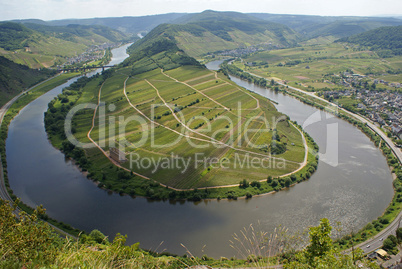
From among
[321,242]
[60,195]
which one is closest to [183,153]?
[60,195]

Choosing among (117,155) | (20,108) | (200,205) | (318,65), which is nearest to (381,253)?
(200,205)

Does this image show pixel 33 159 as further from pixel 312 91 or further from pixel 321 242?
pixel 312 91

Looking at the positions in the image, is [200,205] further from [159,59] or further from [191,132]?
[159,59]

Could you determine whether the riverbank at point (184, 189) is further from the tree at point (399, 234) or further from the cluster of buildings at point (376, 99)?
the cluster of buildings at point (376, 99)

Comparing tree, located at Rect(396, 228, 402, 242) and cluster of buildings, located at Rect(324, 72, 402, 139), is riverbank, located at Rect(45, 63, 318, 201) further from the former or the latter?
cluster of buildings, located at Rect(324, 72, 402, 139)

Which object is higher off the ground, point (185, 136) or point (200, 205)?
point (185, 136)

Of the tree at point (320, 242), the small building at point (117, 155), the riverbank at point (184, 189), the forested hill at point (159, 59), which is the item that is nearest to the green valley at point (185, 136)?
the riverbank at point (184, 189)
